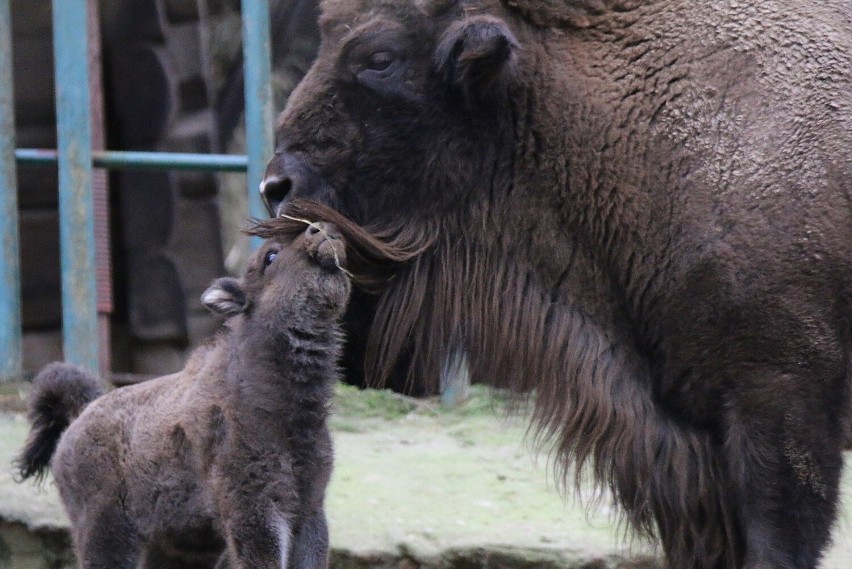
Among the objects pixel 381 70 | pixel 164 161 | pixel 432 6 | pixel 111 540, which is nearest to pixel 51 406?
pixel 111 540

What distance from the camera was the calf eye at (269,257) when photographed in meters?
3.38

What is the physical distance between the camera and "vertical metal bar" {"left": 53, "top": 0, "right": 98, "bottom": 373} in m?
5.56

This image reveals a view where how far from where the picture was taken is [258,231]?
3.37 m

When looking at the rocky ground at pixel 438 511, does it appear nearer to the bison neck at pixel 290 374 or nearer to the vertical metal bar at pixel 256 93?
the bison neck at pixel 290 374

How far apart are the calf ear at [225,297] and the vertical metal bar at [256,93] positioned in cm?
223

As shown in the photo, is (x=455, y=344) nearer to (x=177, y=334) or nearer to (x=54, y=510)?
(x=54, y=510)

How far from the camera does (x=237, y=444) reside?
3219 mm

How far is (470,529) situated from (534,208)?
1.22 m

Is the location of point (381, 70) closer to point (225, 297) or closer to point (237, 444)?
point (225, 297)

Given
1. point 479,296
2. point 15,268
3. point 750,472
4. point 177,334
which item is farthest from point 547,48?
point 177,334

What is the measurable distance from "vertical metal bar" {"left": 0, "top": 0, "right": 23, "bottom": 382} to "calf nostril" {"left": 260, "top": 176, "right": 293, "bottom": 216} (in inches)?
98.9

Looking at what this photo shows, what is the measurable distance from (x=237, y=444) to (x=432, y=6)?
3.98ft

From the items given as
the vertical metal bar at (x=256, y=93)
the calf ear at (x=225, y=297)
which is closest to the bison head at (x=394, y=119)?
the calf ear at (x=225, y=297)

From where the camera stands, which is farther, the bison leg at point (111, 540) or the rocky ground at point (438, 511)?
the rocky ground at point (438, 511)
